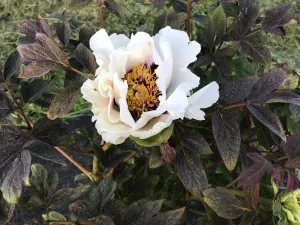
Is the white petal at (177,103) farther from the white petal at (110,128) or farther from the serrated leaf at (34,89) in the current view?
the serrated leaf at (34,89)

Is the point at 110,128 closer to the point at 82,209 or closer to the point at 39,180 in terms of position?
the point at 82,209

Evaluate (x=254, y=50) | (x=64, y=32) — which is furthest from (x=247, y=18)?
(x=64, y=32)

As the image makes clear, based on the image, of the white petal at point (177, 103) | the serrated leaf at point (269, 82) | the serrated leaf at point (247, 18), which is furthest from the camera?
the serrated leaf at point (247, 18)

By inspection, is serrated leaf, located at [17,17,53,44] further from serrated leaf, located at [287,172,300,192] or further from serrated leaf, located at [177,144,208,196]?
serrated leaf, located at [287,172,300,192]

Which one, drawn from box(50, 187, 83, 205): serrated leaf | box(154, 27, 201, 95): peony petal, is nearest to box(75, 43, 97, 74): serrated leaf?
box(154, 27, 201, 95): peony petal

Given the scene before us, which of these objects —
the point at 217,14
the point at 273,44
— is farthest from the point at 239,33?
the point at 273,44

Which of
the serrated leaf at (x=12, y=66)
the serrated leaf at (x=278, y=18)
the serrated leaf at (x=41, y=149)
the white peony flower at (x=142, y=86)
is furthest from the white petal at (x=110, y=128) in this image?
the serrated leaf at (x=278, y=18)

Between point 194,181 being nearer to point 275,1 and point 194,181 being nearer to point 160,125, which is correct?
point 160,125
